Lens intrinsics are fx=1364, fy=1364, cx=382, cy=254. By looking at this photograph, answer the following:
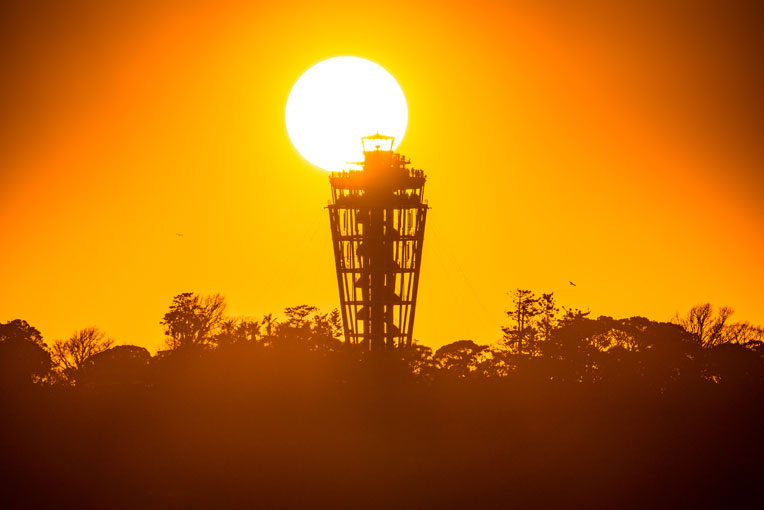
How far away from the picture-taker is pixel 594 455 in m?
87.7

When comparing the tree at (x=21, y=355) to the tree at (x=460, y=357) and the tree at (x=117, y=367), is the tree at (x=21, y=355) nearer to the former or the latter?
the tree at (x=117, y=367)

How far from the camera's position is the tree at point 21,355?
99625 mm

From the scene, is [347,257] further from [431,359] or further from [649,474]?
[649,474]

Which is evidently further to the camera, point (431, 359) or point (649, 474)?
point (431, 359)

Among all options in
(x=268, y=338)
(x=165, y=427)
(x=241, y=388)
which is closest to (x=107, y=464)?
(x=165, y=427)

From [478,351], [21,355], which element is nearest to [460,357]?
[478,351]

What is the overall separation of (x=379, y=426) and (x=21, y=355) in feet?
103

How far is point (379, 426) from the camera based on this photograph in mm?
91375

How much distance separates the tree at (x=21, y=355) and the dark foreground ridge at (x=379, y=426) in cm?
32

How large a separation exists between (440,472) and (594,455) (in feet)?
34.3

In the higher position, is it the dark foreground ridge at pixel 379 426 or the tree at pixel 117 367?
the tree at pixel 117 367

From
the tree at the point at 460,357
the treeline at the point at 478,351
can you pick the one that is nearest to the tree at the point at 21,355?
the treeline at the point at 478,351

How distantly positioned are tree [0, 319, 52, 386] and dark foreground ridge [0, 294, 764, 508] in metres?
0.32

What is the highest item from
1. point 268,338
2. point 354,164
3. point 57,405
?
point 354,164
